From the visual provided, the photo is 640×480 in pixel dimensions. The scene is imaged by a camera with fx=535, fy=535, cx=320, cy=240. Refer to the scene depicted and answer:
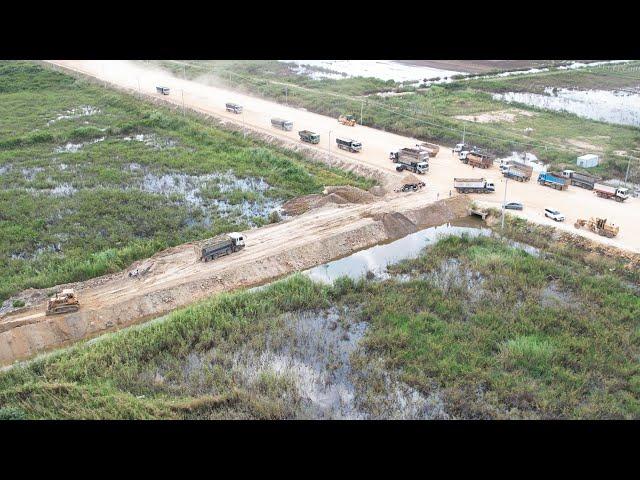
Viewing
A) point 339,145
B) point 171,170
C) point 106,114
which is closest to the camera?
point 171,170

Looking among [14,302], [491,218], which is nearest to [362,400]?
[14,302]

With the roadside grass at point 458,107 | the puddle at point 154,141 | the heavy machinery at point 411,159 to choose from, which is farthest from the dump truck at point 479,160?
the puddle at point 154,141

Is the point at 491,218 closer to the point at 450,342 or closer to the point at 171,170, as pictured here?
the point at 450,342

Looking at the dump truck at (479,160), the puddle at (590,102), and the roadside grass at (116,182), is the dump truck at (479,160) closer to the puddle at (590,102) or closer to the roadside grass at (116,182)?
the roadside grass at (116,182)

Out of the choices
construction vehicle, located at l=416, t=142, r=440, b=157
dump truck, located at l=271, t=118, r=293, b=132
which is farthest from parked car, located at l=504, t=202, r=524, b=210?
dump truck, located at l=271, t=118, r=293, b=132

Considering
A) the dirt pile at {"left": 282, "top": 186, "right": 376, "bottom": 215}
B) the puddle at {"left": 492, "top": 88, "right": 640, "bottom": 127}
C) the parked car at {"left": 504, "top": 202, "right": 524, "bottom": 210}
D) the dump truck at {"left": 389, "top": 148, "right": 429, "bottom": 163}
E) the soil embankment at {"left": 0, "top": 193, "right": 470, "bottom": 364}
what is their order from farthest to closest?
the puddle at {"left": 492, "top": 88, "right": 640, "bottom": 127} → the dump truck at {"left": 389, "top": 148, "right": 429, "bottom": 163} → the dirt pile at {"left": 282, "top": 186, "right": 376, "bottom": 215} → the parked car at {"left": 504, "top": 202, "right": 524, "bottom": 210} → the soil embankment at {"left": 0, "top": 193, "right": 470, "bottom": 364}

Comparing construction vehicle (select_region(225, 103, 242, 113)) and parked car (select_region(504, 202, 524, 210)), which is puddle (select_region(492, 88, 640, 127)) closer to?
parked car (select_region(504, 202, 524, 210))
